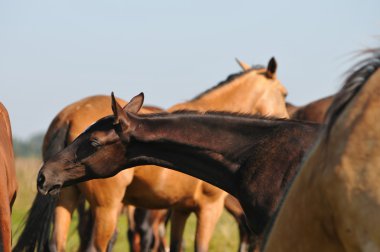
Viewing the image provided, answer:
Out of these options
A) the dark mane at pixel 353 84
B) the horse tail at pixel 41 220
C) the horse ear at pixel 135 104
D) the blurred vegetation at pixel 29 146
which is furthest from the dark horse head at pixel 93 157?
the blurred vegetation at pixel 29 146

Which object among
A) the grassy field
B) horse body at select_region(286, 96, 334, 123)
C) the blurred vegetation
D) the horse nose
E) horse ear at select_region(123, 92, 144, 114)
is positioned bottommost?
the blurred vegetation

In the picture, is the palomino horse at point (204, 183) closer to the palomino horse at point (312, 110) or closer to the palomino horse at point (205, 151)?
the palomino horse at point (312, 110)

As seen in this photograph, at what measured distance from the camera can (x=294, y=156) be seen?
554cm

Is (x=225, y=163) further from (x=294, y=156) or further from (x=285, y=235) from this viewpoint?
(x=285, y=235)

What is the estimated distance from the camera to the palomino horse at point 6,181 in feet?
15.5

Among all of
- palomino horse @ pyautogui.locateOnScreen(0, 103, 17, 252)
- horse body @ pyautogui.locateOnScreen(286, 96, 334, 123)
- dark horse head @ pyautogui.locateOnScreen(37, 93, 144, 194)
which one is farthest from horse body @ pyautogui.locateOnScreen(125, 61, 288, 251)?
palomino horse @ pyautogui.locateOnScreen(0, 103, 17, 252)

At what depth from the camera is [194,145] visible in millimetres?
5789

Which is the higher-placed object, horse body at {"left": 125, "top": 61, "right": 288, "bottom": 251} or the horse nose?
the horse nose

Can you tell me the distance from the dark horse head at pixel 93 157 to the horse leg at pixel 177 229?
11.0 ft

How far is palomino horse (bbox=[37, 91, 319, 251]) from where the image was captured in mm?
5570

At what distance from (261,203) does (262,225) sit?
148 mm

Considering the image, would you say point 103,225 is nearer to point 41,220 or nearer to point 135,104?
point 41,220

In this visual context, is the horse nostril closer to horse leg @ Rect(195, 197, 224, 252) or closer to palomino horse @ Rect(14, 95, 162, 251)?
palomino horse @ Rect(14, 95, 162, 251)

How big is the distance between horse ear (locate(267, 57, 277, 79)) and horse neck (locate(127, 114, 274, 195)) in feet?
12.0
